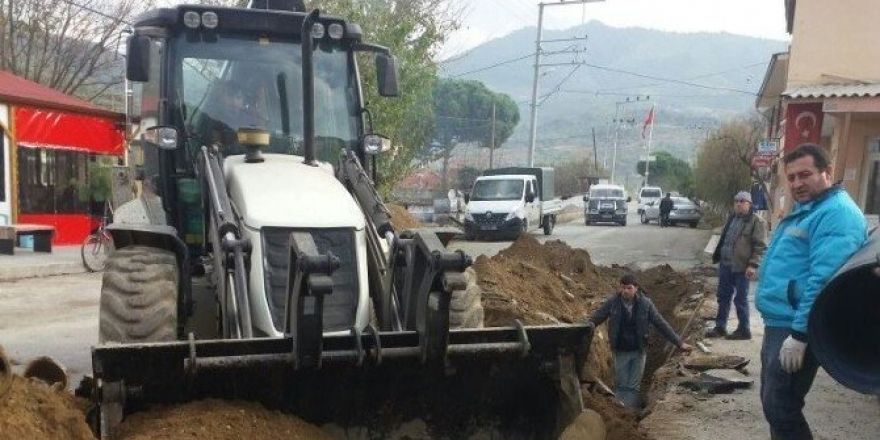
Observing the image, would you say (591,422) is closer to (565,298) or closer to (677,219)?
(565,298)

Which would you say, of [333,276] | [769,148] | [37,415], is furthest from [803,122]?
[37,415]

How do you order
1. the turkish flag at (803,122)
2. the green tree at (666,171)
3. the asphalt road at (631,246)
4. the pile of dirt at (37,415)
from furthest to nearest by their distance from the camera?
the green tree at (666,171) < the asphalt road at (631,246) < the turkish flag at (803,122) < the pile of dirt at (37,415)

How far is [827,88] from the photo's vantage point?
1550 centimetres

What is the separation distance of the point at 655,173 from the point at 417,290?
259 feet

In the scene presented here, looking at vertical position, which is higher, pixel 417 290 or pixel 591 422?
pixel 417 290

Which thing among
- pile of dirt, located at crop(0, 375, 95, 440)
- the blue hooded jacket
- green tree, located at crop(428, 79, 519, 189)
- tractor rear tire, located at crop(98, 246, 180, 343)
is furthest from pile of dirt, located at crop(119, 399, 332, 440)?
green tree, located at crop(428, 79, 519, 189)

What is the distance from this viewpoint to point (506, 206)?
25859mm

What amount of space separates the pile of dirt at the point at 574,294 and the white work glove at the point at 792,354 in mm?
1831

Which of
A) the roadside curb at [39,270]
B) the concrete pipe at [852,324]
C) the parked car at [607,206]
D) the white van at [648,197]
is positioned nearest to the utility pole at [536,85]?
the parked car at [607,206]

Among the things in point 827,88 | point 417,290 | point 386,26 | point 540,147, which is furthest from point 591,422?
point 540,147

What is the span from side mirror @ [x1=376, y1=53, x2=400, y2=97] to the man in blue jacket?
294cm

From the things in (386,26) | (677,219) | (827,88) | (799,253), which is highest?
(386,26)

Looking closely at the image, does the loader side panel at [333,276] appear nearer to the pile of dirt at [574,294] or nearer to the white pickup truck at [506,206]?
the pile of dirt at [574,294]

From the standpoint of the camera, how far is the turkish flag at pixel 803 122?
633 inches
